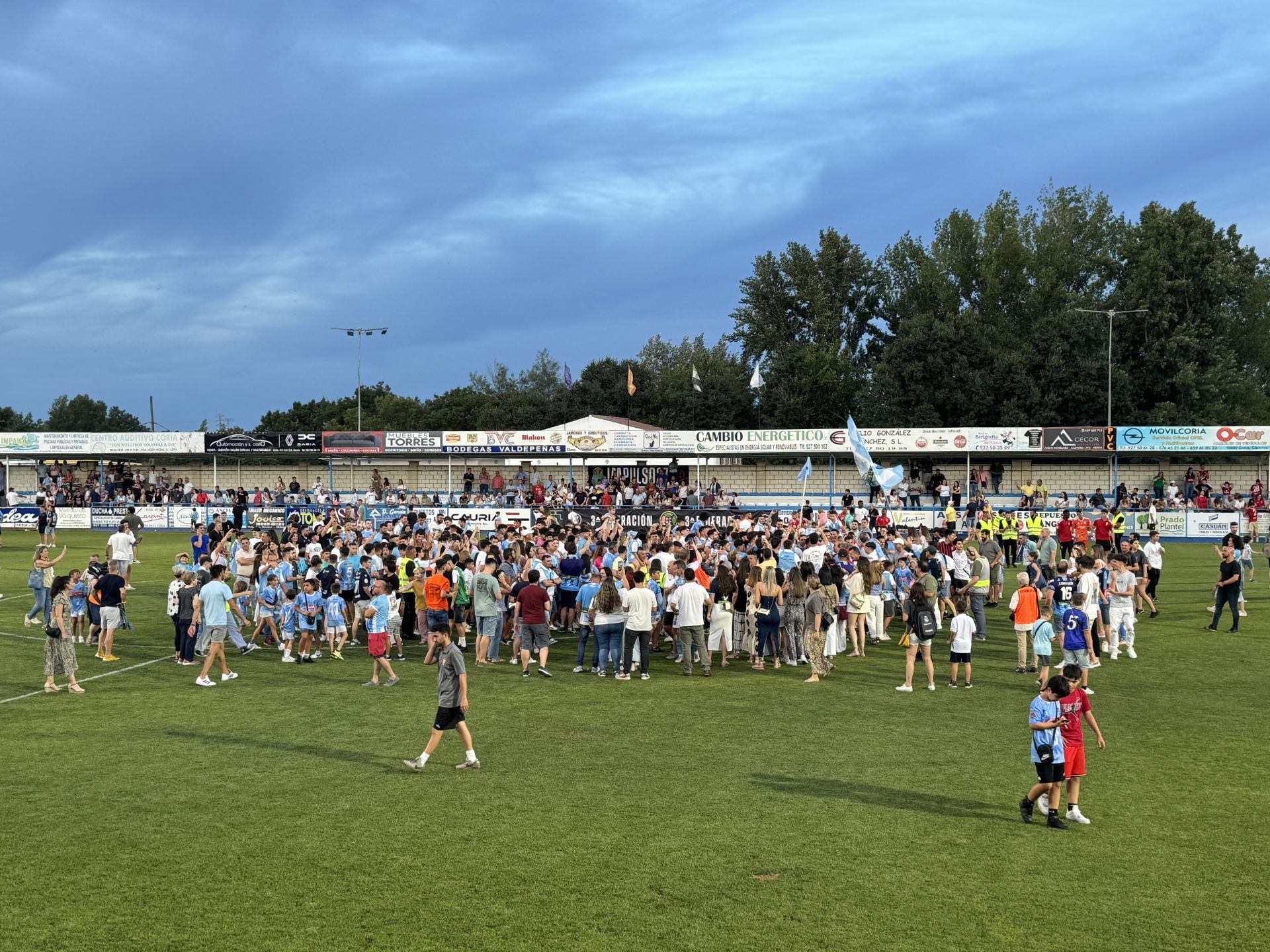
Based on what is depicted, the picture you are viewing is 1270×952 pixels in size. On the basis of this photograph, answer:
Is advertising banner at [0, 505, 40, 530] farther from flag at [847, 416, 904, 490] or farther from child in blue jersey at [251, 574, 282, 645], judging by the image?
flag at [847, 416, 904, 490]

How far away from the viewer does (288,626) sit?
687 inches

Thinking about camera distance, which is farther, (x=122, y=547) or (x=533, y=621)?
(x=122, y=547)

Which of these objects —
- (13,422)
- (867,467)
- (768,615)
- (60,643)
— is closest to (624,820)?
(768,615)

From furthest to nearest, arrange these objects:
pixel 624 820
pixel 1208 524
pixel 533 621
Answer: pixel 1208 524 < pixel 533 621 < pixel 624 820

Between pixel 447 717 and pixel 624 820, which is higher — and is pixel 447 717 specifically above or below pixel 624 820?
above

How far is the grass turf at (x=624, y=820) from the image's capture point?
24.5ft

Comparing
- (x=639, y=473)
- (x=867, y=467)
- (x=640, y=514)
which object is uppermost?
(x=867, y=467)

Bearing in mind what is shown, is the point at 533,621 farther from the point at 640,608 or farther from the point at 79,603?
the point at 79,603

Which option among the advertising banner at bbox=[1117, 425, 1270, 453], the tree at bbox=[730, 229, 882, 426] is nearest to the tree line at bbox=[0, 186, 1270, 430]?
the tree at bbox=[730, 229, 882, 426]

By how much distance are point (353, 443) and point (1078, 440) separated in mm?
33615

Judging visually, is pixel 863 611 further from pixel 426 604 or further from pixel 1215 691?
pixel 426 604

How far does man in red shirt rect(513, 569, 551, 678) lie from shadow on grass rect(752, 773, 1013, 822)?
5.90 m

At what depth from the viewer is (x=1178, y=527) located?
131 feet

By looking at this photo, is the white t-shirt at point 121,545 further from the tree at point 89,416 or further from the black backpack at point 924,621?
the tree at point 89,416
